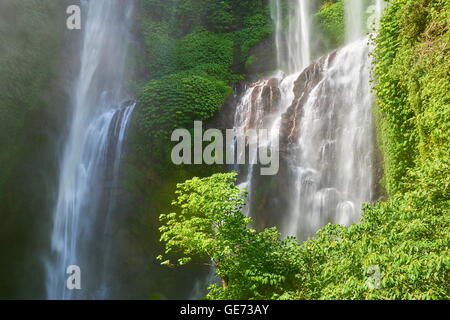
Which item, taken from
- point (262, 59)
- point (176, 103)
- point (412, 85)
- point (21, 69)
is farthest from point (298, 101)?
point (21, 69)

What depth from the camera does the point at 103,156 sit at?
1324 centimetres

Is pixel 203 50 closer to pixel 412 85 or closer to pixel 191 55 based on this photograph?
pixel 191 55

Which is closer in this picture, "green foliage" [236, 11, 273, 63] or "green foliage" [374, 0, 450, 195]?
"green foliage" [374, 0, 450, 195]

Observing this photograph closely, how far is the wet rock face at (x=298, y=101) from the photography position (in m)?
11.5

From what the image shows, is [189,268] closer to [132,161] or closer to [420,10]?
[132,161]

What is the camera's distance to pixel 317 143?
10867mm

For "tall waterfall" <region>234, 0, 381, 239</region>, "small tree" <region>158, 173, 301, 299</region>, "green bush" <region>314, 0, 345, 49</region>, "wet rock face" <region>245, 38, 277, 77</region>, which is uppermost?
"green bush" <region>314, 0, 345, 49</region>

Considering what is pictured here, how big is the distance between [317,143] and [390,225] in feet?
21.2

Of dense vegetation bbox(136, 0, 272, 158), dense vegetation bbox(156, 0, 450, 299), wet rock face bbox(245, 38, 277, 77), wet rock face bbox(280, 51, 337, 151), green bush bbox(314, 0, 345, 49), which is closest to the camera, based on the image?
dense vegetation bbox(156, 0, 450, 299)

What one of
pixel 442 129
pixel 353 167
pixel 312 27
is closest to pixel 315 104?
pixel 353 167

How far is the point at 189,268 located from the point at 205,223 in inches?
249

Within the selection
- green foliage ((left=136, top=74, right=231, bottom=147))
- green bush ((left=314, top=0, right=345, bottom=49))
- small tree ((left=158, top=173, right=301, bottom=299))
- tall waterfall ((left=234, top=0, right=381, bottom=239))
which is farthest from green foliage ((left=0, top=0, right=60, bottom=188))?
green bush ((left=314, top=0, right=345, bottom=49))

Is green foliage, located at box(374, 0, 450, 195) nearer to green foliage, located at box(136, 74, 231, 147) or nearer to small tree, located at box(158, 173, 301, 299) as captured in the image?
small tree, located at box(158, 173, 301, 299)

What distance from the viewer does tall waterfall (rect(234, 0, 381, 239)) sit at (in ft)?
32.0
